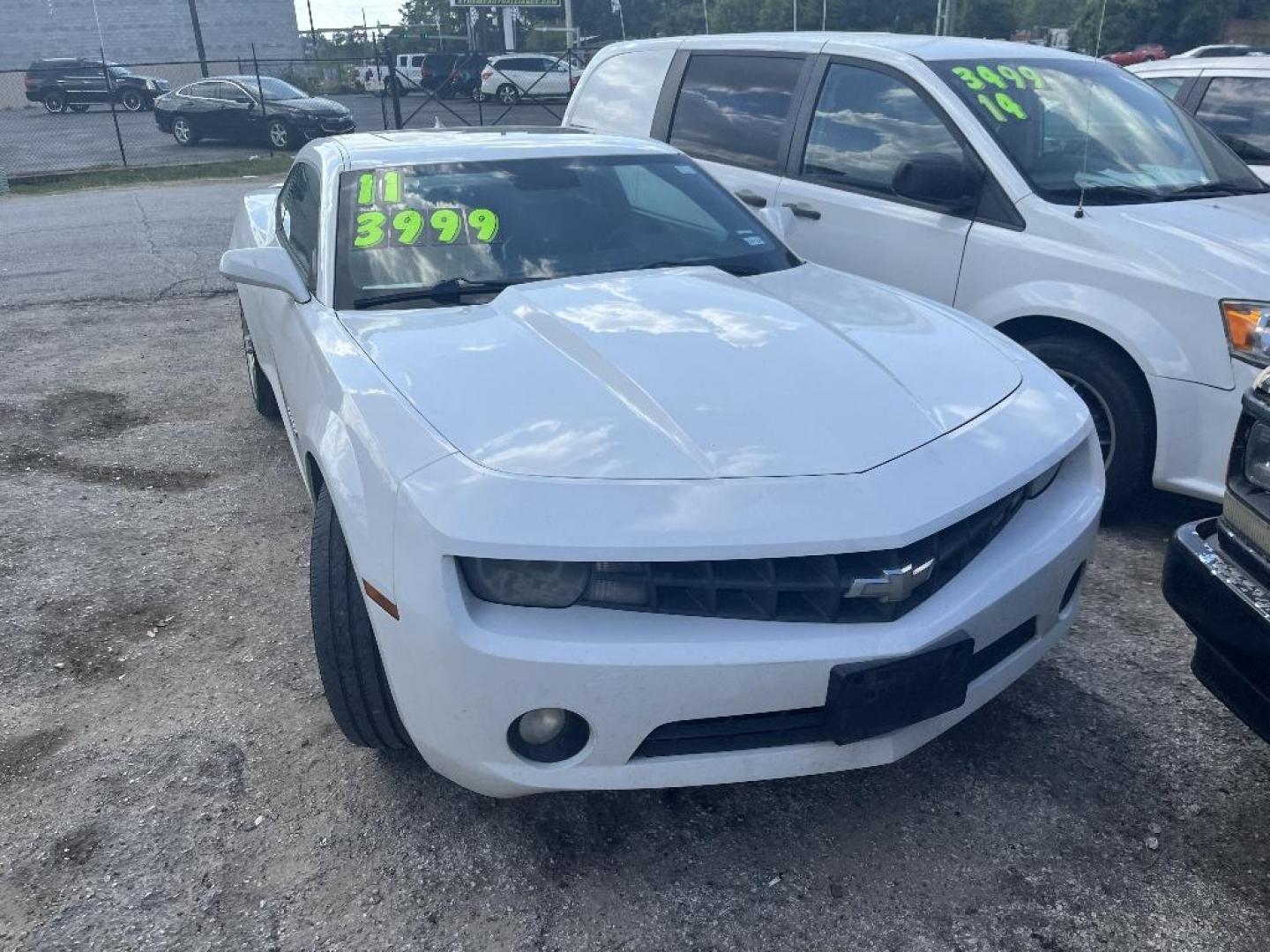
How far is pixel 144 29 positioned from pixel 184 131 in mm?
29287

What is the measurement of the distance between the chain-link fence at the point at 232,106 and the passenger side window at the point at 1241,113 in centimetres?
1270

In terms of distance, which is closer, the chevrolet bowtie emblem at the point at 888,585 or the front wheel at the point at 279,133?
the chevrolet bowtie emblem at the point at 888,585

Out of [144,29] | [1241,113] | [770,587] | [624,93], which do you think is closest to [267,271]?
[770,587]

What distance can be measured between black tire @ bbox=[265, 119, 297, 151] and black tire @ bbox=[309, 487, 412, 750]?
830 inches

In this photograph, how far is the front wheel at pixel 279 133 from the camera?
2116cm

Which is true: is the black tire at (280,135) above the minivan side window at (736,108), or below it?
below

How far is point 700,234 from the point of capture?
3660 millimetres

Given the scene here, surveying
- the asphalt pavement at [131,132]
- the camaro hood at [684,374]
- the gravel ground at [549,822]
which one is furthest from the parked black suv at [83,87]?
the camaro hood at [684,374]

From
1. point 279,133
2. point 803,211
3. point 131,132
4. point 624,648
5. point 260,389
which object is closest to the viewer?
point 624,648

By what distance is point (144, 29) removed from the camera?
45875 mm

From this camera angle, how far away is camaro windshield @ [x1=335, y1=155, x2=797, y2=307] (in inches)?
127

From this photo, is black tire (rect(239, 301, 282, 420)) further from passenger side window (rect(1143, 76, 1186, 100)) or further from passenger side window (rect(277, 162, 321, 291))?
passenger side window (rect(1143, 76, 1186, 100))

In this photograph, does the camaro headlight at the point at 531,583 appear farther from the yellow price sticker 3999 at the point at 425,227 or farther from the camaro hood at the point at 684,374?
the yellow price sticker 3999 at the point at 425,227

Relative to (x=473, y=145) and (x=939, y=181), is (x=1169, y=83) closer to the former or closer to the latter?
(x=939, y=181)
